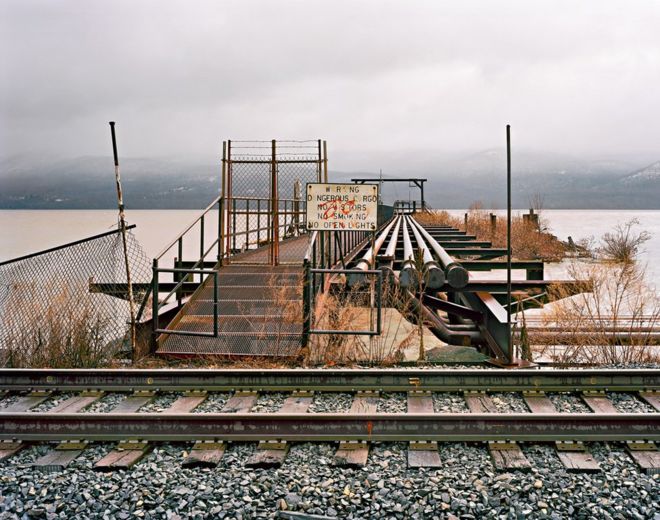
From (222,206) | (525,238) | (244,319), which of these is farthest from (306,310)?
(525,238)

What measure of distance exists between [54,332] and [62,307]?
50cm

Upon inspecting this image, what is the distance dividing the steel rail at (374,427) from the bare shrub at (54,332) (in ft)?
11.5

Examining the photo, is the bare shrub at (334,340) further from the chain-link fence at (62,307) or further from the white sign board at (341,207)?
the chain-link fence at (62,307)

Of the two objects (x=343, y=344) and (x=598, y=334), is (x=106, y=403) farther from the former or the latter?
(x=598, y=334)

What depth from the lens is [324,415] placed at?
5.99 metres

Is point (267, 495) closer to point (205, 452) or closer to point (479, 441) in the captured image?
point (205, 452)

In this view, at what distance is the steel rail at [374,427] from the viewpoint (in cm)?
584

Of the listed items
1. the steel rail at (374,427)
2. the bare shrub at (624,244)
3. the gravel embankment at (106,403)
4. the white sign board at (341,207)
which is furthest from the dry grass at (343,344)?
the bare shrub at (624,244)

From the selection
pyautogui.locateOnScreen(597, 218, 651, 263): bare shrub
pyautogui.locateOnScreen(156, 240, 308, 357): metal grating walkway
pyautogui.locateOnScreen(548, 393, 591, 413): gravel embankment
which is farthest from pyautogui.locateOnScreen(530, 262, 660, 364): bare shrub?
pyautogui.locateOnScreen(597, 218, 651, 263): bare shrub

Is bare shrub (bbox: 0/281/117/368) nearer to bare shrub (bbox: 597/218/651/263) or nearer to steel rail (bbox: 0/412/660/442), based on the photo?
steel rail (bbox: 0/412/660/442)

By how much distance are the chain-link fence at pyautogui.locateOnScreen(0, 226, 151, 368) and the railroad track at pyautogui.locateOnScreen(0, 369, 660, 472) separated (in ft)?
5.45

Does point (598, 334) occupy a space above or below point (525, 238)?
below

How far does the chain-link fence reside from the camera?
958 centimetres

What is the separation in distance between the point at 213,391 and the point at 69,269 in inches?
191
